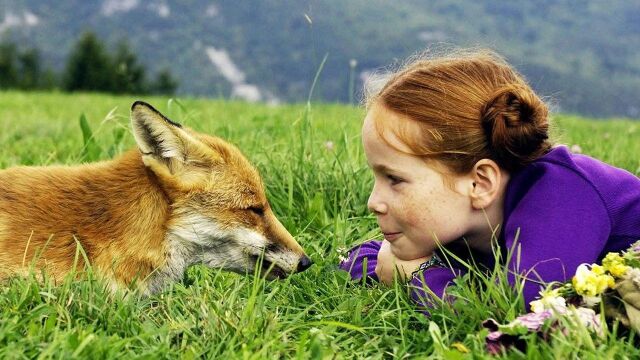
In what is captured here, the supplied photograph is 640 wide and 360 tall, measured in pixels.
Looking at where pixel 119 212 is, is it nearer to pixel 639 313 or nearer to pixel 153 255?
pixel 153 255

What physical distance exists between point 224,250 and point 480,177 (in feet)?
4.54

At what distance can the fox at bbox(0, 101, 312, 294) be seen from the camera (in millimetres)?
3404

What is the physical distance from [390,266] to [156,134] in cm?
140

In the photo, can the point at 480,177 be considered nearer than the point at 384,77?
Yes

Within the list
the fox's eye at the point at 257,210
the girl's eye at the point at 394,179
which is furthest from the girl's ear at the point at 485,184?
the fox's eye at the point at 257,210

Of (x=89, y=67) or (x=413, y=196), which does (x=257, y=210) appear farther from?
(x=89, y=67)

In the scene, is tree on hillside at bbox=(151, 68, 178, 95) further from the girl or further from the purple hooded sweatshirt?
the purple hooded sweatshirt

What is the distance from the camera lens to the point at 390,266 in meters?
3.72

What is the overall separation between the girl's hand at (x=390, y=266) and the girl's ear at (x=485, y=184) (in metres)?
0.49

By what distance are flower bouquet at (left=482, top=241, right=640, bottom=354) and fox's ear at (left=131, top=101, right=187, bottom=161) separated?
176 centimetres

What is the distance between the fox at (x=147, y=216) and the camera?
3.40 metres

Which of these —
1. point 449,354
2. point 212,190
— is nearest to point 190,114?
point 212,190

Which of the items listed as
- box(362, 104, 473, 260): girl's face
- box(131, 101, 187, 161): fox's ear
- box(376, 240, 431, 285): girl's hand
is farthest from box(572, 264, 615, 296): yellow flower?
box(131, 101, 187, 161): fox's ear

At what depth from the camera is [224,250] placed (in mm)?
3713
